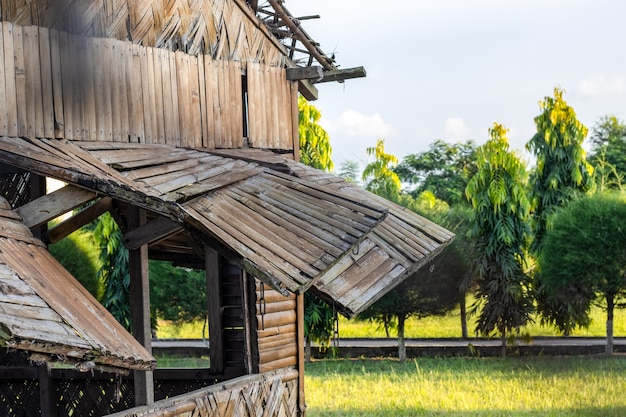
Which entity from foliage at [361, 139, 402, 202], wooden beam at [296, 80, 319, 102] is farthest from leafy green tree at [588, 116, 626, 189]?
wooden beam at [296, 80, 319, 102]

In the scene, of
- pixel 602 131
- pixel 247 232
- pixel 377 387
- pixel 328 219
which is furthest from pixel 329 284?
pixel 602 131

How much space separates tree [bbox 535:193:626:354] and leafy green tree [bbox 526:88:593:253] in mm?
2093

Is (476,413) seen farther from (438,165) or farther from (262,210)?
(438,165)

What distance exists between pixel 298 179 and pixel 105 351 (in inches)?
185

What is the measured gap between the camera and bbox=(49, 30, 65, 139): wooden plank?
9.60 metres

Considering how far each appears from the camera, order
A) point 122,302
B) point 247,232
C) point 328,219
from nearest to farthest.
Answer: point 247,232 < point 328,219 < point 122,302

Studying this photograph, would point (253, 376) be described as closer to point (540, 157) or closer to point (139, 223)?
point (139, 223)

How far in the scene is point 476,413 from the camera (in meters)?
18.4

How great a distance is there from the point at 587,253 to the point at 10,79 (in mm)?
23015

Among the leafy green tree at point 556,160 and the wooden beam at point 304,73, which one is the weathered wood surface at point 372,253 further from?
the leafy green tree at point 556,160

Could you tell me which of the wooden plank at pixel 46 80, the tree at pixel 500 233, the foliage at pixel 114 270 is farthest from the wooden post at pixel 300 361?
the tree at pixel 500 233

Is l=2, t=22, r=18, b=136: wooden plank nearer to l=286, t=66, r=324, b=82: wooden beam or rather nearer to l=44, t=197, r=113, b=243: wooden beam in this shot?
l=44, t=197, r=113, b=243: wooden beam

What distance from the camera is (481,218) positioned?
1262 inches

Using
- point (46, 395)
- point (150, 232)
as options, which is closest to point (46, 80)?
point (150, 232)
